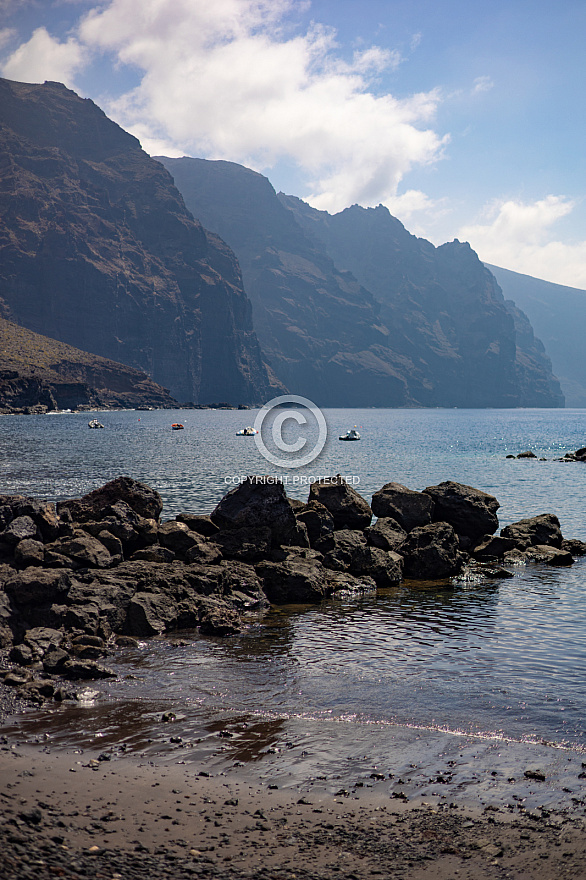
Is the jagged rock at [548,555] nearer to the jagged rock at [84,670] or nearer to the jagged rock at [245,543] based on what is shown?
the jagged rock at [245,543]

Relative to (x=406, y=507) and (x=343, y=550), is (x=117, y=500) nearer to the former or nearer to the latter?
(x=343, y=550)

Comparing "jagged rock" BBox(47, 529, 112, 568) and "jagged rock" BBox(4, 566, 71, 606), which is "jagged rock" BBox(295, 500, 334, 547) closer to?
"jagged rock" BBox(47, 529, 112, 568)

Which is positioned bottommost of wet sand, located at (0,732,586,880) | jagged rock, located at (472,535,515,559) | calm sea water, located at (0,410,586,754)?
calm sea water, located at (0,410,586,754)

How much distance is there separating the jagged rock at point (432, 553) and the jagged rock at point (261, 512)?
560cm

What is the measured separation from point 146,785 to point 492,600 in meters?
16.8

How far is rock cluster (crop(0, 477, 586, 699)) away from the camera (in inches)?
676

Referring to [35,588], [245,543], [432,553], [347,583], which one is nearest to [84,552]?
[35,588]

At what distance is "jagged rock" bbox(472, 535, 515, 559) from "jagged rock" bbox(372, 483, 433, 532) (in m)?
2.96

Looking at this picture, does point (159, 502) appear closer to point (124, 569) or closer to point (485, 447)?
point (124, 569)

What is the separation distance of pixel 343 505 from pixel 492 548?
25.3 feet

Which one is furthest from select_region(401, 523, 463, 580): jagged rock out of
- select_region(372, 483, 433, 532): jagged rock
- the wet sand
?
the wet sand

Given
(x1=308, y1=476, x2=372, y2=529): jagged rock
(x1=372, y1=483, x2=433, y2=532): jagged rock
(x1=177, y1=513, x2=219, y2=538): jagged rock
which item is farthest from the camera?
(x1=372, y1=483, x2=433, y2=532): jagged rock

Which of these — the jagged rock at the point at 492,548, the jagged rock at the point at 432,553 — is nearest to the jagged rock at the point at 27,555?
the jagged rock at the point at 432,553

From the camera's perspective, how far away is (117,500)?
87.2 ft
